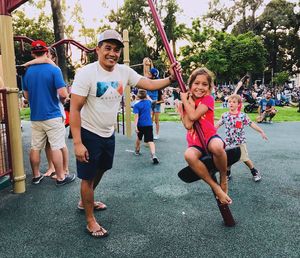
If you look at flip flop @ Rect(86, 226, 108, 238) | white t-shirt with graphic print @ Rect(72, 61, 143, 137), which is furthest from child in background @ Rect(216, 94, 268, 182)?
flip flop @ Rect(86, 226, 108, 238)

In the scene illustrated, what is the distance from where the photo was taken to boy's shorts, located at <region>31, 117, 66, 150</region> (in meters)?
4.32

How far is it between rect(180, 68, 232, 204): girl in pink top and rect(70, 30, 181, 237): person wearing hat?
0.26m

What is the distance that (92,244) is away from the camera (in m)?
2.75

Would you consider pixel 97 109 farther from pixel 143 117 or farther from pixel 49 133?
pixel 143 117

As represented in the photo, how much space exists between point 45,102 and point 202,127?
90.7 inches

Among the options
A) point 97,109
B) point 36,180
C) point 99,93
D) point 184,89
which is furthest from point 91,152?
point 36,180

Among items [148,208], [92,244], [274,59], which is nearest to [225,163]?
[148,208]

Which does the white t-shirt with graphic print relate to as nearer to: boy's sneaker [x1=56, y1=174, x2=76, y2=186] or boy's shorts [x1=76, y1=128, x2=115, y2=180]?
boy's shorts [x1=76, y1=128, x2=115, y2=180]

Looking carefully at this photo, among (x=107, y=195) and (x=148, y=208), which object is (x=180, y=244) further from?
(x=107, y=195)

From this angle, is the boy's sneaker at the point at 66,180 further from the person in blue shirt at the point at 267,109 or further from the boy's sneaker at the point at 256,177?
the person in blue shirt at the point at 267,109

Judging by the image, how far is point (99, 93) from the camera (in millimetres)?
2729

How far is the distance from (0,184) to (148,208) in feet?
6.02

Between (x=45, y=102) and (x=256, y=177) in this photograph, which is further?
(x=256, y=177)

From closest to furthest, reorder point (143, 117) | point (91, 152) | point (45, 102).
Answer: point (91, 152) < point (45, 102) < point (143, 117)
